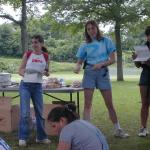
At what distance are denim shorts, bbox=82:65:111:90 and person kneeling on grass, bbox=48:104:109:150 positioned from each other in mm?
2917

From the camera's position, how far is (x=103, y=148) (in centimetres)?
390

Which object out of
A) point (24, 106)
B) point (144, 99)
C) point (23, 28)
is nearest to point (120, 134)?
point (144, 99)

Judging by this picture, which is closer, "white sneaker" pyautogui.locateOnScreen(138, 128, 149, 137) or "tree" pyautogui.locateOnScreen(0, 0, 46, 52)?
"white sneaker" pyautogui.locateOnScreen(138, 128, 149, 137)

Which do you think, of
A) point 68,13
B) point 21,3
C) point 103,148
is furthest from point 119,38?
point 103,148

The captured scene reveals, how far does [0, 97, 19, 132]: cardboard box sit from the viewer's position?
7.62 metres

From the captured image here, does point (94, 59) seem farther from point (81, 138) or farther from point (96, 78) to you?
point (81, 138)

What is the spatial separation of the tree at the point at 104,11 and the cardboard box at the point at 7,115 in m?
20.7

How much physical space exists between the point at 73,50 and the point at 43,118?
4496 centimetres

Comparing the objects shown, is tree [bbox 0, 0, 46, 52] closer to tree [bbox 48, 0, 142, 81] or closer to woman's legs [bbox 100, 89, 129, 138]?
tree [bbox 48, 0, 142, 81]

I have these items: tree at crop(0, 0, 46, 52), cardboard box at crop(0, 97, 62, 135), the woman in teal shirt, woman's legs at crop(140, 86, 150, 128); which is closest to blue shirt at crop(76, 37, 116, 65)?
the woman in teal shirt

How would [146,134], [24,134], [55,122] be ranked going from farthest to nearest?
[146,134]
[24,134]
[55,122]

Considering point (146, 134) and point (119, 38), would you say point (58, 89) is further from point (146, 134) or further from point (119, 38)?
point (119, 38)

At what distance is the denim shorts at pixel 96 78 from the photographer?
680cm

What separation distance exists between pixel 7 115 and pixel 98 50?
1935 mm
